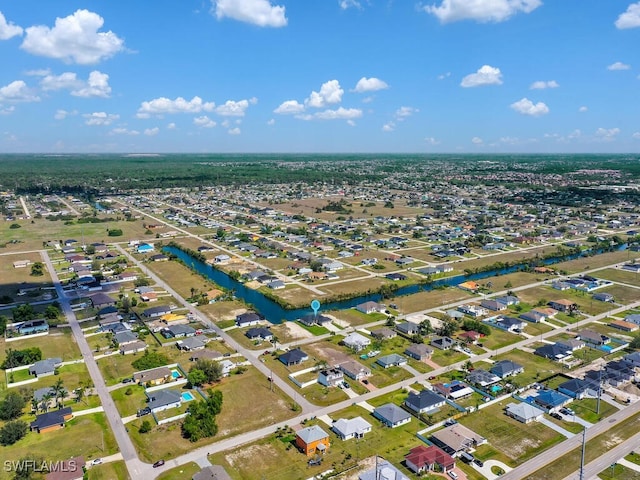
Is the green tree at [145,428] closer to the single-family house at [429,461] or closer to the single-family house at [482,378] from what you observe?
the single-family house at [429,461]

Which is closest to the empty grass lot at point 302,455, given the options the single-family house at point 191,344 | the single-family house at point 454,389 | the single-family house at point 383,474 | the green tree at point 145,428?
the single-family house at point 383,474

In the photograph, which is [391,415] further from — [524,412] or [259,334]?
[259,334]

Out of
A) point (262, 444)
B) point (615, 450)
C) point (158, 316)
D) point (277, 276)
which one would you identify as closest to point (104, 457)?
point (262, 444)

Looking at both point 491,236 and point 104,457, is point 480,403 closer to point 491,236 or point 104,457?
point 104,457

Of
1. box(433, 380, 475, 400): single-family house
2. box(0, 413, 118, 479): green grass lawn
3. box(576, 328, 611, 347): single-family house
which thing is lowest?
box(0, 413, 118, 479): green grass lawn

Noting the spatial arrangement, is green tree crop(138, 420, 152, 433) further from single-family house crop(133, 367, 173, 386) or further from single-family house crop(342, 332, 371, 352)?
single-family house crop(342, 332, 371, 352)

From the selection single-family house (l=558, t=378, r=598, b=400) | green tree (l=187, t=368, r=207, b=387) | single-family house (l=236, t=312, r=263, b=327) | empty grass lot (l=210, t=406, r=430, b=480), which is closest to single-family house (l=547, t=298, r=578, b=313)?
single-family house (l=558, t=378, r=598, b=400)
